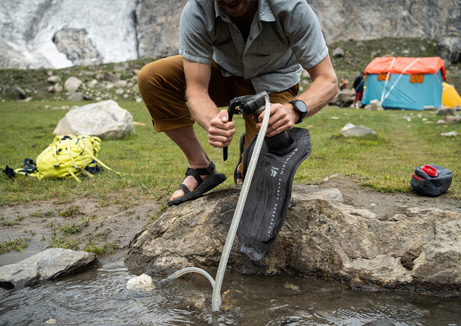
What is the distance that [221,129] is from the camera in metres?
2.16

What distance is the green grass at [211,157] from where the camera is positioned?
4500 mm

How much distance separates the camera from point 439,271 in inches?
90.8

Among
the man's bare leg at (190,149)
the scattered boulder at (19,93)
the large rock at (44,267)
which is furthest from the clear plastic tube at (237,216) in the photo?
the scattered boulder at (19,93)

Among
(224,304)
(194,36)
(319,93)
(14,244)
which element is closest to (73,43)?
(14,244)

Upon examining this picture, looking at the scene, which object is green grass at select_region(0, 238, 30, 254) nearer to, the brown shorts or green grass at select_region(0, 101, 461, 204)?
green grass at select_region(0, 101, 461, 204)

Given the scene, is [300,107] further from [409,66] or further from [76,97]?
A: [76,97]

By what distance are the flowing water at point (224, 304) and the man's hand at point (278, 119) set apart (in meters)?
0.93

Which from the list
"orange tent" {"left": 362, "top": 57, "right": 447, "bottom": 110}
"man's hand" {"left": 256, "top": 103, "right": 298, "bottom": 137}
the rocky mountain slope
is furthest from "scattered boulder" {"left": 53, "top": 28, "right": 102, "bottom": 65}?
"man's hand" {"left": 256, "top": 103, "right": 298, "bottom": 137}

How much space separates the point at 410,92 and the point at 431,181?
50.6ft

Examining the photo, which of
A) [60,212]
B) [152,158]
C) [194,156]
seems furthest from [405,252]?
[152,158]

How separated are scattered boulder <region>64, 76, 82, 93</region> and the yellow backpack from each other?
16.9m

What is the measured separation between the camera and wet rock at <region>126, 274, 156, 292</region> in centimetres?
230

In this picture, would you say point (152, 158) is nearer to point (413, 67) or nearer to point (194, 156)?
point (194, 156)

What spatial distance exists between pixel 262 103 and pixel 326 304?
3.73 ft
